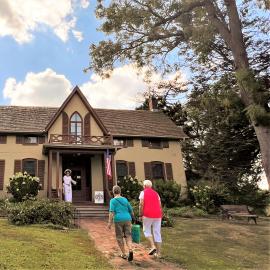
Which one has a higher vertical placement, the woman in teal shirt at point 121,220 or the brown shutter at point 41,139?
the brown shutter at point 41,139

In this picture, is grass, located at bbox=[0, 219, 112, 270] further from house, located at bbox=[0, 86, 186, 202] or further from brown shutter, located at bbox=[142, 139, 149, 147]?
brown shutter, located at bbox=[142, 139, 149, 147]

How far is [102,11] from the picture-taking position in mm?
13164

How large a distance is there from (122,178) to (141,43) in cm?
1491

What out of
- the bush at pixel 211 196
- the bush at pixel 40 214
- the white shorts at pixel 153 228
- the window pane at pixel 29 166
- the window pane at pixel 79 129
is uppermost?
the window pane at pixel 79 129

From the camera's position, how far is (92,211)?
20.9m

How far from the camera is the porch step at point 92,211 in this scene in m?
20.2

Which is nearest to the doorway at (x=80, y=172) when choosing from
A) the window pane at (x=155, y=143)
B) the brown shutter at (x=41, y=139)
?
the brown shutter at (x=41, y=139)

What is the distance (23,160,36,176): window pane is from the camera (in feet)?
83.8

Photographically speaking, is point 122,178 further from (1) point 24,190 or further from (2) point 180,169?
(1) point 24,190

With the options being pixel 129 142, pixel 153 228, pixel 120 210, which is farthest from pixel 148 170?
pixel 120 210

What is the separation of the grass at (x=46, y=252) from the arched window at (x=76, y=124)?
1454 cm

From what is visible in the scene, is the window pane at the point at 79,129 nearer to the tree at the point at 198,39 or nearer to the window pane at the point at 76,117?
the window pane at the point at 76,117

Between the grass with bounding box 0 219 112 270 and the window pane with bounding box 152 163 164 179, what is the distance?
16085mm

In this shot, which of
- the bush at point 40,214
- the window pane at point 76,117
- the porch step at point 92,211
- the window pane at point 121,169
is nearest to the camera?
the bush at point 40,214
